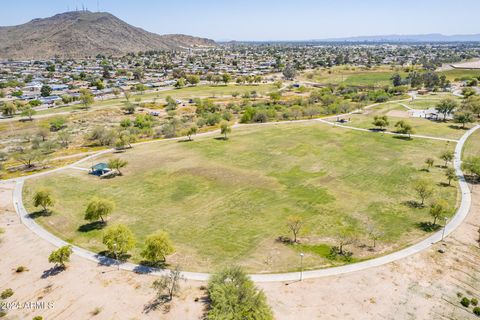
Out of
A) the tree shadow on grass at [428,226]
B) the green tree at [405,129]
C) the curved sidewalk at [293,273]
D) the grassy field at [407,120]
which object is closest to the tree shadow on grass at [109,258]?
the curved sidewalk at [293,273]

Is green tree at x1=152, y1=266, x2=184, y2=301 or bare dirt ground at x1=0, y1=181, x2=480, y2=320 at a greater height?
green tree at x1=152, y1=266, x2=184, y2=301

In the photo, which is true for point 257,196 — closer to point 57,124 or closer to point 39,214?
point 39,214

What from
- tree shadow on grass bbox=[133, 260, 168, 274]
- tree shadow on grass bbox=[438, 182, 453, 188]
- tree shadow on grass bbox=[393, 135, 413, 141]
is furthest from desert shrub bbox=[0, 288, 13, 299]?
tree shadow on grass bbox=[393, 135, 413, 141]

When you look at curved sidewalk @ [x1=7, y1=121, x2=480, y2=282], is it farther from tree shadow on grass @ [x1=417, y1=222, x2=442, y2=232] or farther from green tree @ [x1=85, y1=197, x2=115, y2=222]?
green tree @ [x1=85, y1=197, x2=115, y2=222]

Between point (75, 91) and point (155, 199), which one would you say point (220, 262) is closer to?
point (155, 199)

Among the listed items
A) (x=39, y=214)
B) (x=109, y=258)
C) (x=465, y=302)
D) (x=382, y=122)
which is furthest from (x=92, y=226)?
(x=382, y=122)

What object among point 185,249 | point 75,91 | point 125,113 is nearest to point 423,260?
point 185,249
